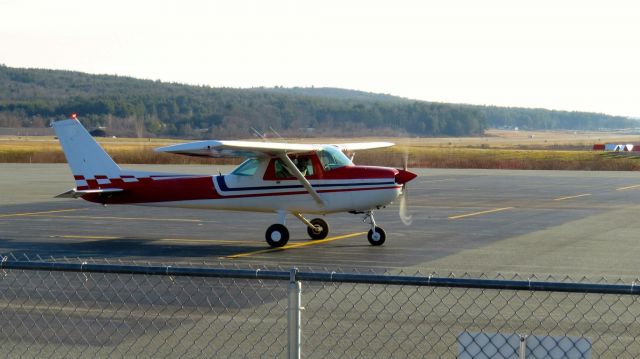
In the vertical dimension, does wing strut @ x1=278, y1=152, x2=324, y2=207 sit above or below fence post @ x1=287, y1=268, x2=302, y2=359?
below

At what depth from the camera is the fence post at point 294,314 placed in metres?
5.77

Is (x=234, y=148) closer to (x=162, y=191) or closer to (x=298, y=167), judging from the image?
(x=298, y=167)

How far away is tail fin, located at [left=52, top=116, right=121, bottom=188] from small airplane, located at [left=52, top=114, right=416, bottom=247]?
2cm

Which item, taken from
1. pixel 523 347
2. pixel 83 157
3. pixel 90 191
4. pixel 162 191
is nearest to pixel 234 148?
pixel 162 191

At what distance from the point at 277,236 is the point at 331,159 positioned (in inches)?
70.7

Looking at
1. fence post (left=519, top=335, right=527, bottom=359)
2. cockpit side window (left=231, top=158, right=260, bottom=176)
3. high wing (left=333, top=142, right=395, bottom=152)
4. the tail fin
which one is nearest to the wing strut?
cockpit side window (left=231, top=158, right=260, bottom=176)

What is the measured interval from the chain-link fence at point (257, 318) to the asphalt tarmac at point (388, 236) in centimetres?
290

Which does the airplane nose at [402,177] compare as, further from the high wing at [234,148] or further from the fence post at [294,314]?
the fence post at [294,314]

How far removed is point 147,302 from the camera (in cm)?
1116

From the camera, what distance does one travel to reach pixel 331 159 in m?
17.9

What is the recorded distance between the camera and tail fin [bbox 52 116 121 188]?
18750 millimetres

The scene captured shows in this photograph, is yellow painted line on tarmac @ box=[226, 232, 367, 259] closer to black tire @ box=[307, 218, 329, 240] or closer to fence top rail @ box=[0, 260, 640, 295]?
black tire @ box=[307, 218, 329, 240]

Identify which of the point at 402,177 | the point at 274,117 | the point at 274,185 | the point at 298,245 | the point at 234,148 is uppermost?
the point at 234,148

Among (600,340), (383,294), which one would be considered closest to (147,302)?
(383,294)
